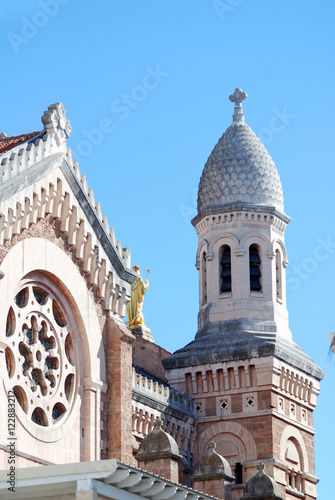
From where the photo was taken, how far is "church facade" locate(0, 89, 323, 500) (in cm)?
3725

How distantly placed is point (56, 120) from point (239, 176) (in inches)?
657

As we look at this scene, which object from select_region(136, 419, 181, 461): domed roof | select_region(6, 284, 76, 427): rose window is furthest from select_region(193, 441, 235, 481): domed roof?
select_region(6, 284, 76, 427): rose window

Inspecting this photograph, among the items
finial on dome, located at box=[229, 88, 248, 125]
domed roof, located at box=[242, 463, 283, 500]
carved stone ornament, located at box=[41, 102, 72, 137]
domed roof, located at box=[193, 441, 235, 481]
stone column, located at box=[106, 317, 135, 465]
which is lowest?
domed roof, located at box=[242, 463, 283, 500]

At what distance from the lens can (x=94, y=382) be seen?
39344 mm

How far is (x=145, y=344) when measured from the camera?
55.8m

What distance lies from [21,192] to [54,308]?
3.35 m

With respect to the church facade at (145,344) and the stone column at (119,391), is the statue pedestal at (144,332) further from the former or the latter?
the stone column at (119,391)

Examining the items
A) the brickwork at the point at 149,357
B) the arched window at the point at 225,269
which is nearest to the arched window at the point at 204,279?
the arched window at the point at 225,269

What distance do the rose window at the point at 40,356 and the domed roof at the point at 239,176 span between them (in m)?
17.5

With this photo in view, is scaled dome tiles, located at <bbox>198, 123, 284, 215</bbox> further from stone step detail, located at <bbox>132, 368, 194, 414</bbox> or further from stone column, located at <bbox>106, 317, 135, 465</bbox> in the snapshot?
stone column, located at <bbox>106, 317, 135, 465</bbox>

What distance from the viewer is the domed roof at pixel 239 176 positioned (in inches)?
2183

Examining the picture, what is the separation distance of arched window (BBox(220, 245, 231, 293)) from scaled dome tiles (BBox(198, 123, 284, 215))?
160 cm

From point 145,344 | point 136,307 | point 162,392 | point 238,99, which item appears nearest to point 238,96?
point 238,99

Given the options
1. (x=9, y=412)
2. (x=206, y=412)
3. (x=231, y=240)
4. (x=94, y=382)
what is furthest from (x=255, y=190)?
(x=9, y=412)
